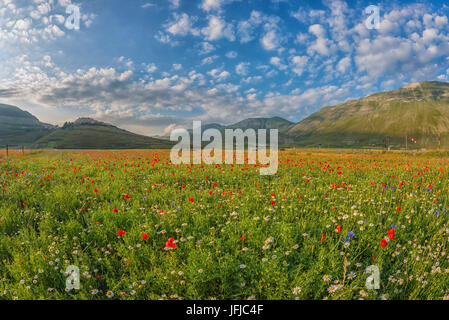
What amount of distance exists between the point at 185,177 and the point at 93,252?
491 centimetres

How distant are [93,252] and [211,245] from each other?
6.24ft

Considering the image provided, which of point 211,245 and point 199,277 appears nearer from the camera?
point 199,277

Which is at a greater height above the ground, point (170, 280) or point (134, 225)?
point (134, 225)

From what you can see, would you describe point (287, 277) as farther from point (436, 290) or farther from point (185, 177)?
point (185, 177)

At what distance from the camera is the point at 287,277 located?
2.69 meters

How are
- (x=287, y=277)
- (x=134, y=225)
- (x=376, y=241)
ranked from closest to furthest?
1. (x=287, y=277)
2. (x=376, y=241)
3. (x=134, y=225)
